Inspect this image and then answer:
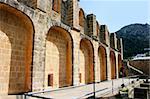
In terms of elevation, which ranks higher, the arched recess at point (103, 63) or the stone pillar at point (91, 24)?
the stone pillar at point (91, 24)

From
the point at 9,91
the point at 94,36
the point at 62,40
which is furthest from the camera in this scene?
the point at 94,36

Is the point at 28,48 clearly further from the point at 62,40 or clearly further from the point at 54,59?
the point at 62,40

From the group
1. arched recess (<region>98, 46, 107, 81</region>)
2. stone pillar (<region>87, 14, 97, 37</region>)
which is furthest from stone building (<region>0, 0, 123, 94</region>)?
arched recess (<region>98, 46, 107, 81</region>)

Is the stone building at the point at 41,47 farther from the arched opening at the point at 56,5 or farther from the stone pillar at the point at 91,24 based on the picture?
the stone pillar at the point at 91,24

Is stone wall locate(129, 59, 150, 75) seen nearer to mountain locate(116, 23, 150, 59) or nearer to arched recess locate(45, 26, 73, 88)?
mountain locate(116, 23, 150, 59)

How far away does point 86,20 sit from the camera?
56.0 feet

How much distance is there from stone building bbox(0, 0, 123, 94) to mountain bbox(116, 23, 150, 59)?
29751mm

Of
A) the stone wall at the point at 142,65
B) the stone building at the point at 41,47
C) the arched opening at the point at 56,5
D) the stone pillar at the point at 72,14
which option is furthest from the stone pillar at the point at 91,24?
the stone wall at the point at 142,65

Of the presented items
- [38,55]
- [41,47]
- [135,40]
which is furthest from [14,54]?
[135,40]

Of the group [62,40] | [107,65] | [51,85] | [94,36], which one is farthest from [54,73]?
[107,65]

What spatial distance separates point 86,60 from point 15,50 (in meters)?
7.90

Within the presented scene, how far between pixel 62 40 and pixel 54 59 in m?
1.59

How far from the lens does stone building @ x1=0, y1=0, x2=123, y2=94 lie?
8.96m

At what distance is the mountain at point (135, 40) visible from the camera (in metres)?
44.0
